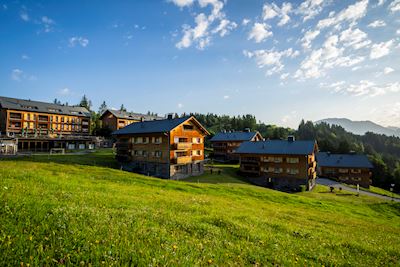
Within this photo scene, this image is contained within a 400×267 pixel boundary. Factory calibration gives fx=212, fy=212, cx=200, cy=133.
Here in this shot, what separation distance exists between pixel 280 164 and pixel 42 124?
283 ft

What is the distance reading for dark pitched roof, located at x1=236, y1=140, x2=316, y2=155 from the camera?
5436 cm

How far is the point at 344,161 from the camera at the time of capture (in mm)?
80875

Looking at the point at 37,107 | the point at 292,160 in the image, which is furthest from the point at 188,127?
the point at 37,107

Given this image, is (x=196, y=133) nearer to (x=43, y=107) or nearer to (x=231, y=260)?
(x=231, y=260)

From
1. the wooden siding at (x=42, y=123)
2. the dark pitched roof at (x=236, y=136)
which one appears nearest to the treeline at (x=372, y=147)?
the dark pitched roof at (x=236, y=136)

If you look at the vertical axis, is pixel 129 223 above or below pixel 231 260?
above

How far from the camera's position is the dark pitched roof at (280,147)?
54.4 meters

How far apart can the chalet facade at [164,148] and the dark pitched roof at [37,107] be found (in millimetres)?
46618

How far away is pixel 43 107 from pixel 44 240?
9668 cm

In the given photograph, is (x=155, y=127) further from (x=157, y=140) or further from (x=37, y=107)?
(x=37, y=107)

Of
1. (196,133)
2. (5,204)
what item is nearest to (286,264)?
(5,204)

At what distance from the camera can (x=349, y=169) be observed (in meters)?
78.8

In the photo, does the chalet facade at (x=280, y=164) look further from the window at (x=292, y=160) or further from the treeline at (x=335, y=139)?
the treeline at (x=335, y=139)

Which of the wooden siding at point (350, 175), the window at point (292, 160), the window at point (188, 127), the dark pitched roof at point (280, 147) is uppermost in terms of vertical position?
the window at point (188, 127)
